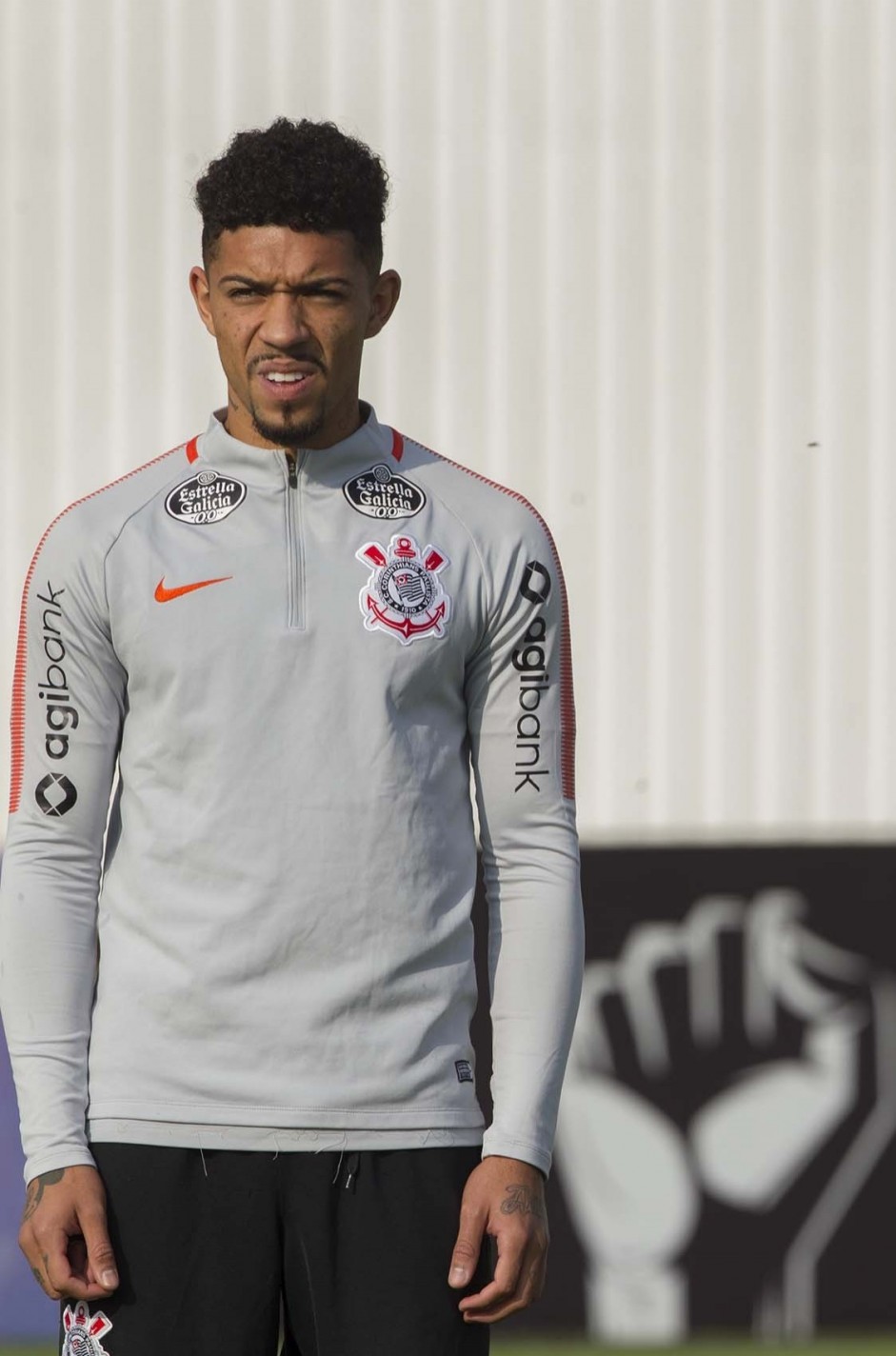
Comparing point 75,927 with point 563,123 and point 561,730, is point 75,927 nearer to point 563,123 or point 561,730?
point 561,730

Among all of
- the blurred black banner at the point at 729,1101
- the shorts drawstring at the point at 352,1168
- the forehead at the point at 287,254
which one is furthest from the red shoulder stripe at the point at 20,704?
the blurred black banner at the point at 729,1101

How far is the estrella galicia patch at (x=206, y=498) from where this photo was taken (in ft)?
7.74

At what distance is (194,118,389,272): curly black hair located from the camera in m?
2.32

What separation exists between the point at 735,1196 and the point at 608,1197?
0.33 metres

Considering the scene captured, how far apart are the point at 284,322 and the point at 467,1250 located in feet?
3.48

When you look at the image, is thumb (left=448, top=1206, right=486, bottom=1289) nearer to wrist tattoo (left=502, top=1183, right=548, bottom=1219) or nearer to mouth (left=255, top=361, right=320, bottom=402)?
wrist tattoo (left=502, top=1183, right=548, bottom=1219)

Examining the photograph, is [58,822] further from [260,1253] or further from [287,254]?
[287,254]

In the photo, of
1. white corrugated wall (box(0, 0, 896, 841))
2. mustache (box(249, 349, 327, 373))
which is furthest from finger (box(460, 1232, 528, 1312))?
white corrugated wall (box(0, 0, 896, 841))

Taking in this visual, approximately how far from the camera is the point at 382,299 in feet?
8.04

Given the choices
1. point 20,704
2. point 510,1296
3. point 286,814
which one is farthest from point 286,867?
point 510,1296

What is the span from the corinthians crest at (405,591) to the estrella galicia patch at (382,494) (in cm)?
5

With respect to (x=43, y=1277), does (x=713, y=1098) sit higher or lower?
lower

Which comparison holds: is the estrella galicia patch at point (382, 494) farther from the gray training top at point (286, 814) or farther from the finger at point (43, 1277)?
the finger at point (43, 1277)

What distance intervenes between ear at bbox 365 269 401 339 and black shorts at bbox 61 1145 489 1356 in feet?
3.23
